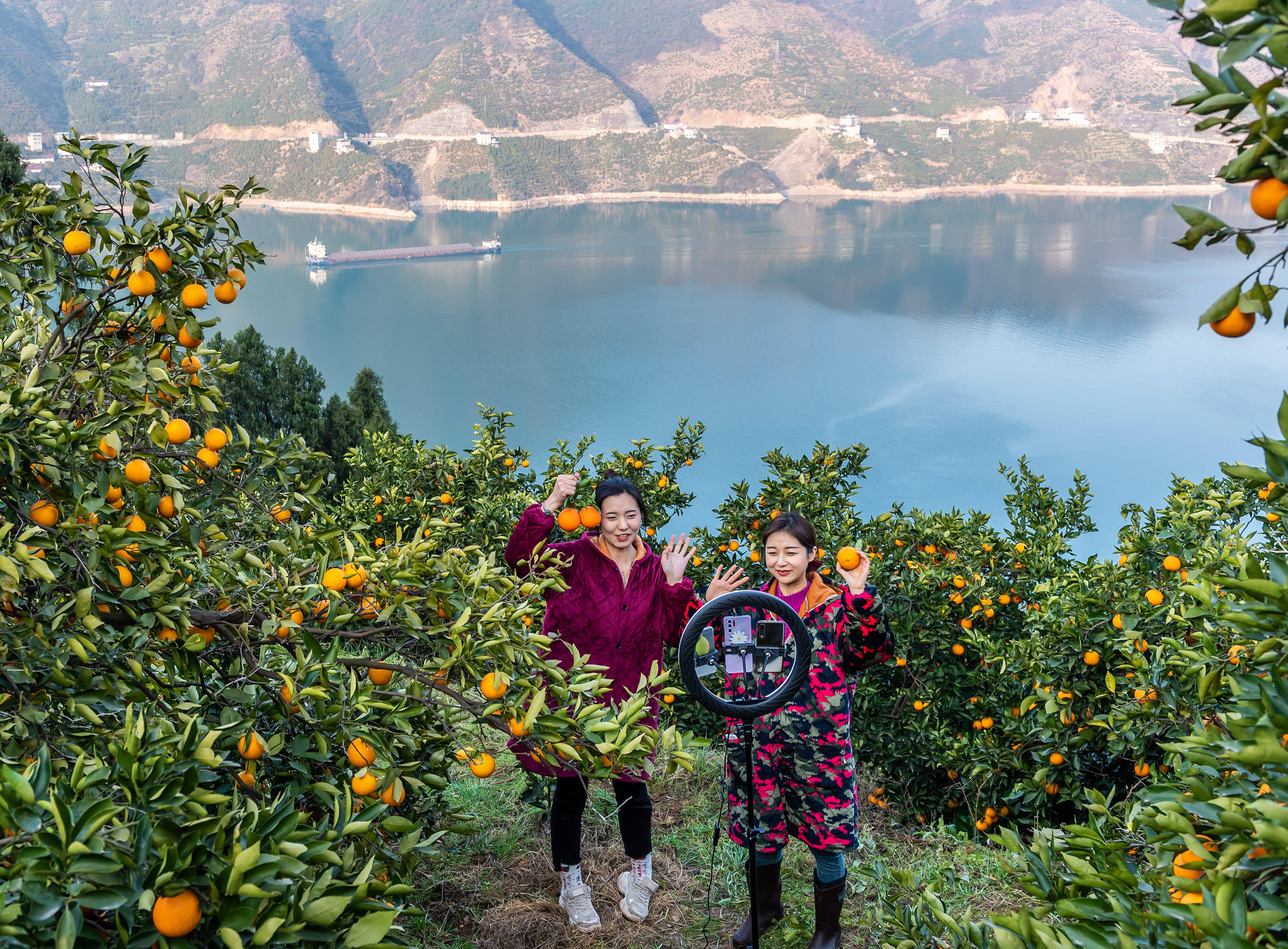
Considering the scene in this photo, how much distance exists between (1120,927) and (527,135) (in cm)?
6080

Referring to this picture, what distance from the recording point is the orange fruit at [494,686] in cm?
126

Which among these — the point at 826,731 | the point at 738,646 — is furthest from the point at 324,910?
the point at 826,731

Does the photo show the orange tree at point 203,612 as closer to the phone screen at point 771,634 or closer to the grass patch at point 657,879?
the phone screen at point 771,634

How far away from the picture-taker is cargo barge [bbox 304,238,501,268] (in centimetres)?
3328

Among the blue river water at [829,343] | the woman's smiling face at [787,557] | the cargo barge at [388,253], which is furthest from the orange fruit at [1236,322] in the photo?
the cargo barge at [388,253]

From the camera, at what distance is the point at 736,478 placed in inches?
574

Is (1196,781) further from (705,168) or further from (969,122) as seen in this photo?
(969,122)

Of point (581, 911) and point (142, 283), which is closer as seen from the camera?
point (142, 283)

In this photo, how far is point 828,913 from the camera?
184 cm

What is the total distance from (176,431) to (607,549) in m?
0.94

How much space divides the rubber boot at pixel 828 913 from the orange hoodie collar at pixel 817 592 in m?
0.59

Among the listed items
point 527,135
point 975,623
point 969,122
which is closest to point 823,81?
point 969,122

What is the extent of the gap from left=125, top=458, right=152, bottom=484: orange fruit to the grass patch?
980 mm

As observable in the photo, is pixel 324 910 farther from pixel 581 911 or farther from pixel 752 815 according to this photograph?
pixel 581 911
